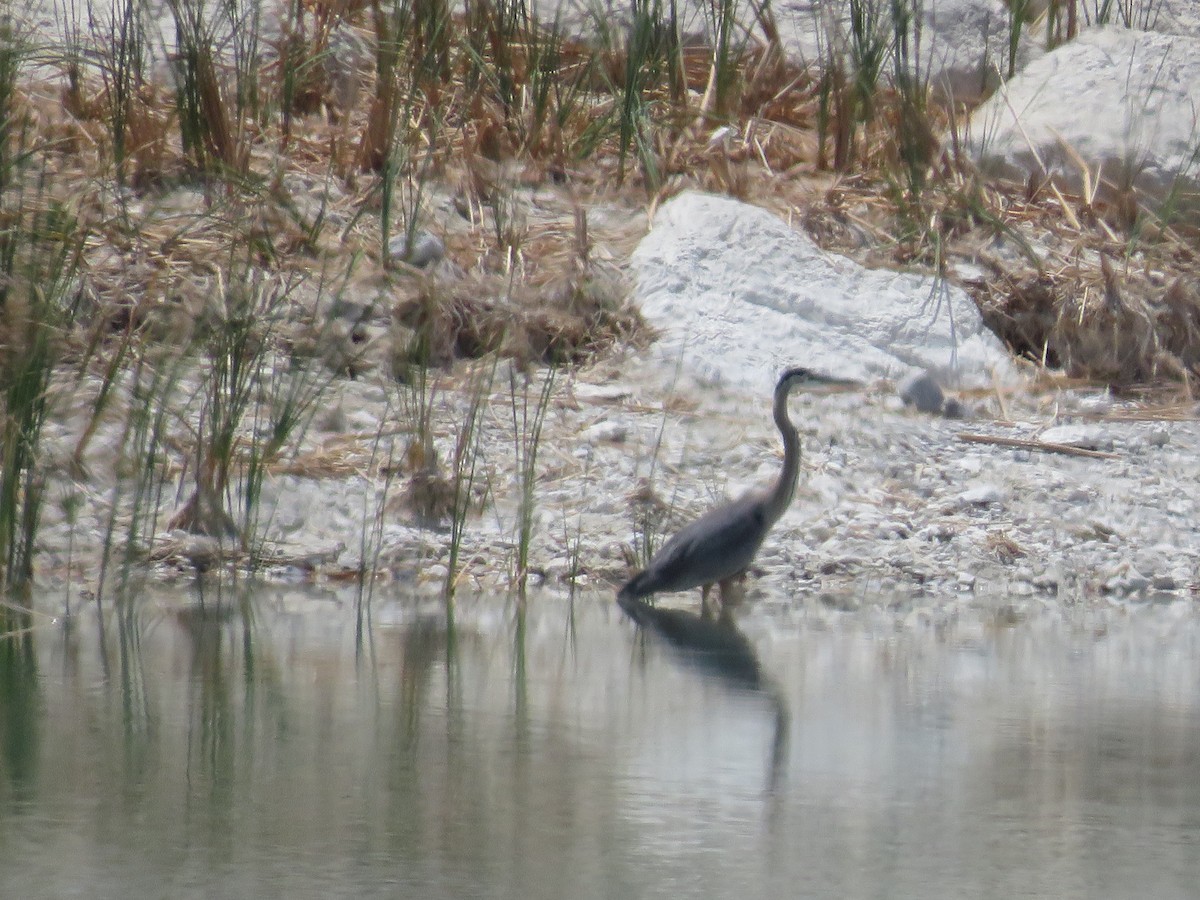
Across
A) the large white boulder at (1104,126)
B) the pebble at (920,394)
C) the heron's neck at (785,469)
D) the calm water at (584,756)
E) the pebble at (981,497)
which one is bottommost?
the calm water at (584,756)

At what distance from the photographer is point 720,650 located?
5672 millimetres

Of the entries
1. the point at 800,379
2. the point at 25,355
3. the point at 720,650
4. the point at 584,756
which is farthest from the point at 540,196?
the point at 584,756

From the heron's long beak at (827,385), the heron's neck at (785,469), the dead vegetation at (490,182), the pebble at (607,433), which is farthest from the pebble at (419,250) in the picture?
the heron's neck at (785,469)

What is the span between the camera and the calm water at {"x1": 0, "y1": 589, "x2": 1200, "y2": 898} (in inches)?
133

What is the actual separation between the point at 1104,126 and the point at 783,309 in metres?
2.35

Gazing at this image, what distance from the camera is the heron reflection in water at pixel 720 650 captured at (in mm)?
4508

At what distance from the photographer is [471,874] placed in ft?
11.0

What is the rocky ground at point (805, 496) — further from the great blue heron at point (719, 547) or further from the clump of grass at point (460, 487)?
the great blue heron at point (719, 547)

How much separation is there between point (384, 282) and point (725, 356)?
1485 mm

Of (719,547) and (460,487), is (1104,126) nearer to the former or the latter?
(719,547)

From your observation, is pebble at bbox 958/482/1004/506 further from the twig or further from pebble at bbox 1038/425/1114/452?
pebble at bbox 1038/425/1114/452

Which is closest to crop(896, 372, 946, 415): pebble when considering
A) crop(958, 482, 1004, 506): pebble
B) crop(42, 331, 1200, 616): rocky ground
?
crop(42, 331, 1200, 616): rocky ground

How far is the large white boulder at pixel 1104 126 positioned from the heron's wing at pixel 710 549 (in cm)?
390

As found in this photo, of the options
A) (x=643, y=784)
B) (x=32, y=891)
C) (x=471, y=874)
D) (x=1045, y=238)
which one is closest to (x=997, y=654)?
(x=643, y=784)
